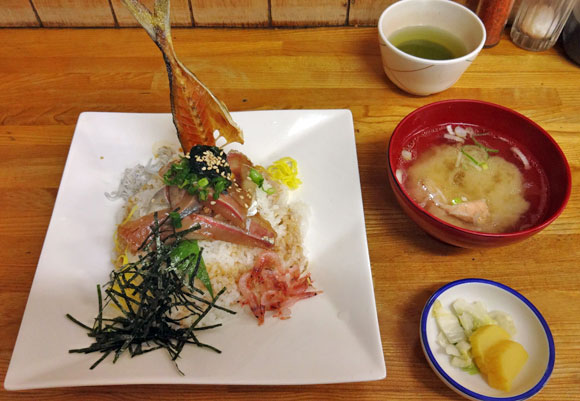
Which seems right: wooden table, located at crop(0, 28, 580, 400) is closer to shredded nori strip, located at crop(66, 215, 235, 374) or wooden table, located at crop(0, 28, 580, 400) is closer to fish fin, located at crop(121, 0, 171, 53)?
shredded nori strip, located at crop(66, 215, 235, 374)

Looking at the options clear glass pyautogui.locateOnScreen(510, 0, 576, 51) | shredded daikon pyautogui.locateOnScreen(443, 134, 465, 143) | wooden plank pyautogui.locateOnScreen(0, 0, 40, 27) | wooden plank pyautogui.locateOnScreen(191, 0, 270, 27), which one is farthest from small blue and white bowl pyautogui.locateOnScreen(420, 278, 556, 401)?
wooden plank pyautogui.locateOnScreen(0, 0, 40, 27)

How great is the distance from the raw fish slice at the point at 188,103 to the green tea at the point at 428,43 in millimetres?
1148

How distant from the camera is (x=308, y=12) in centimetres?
288

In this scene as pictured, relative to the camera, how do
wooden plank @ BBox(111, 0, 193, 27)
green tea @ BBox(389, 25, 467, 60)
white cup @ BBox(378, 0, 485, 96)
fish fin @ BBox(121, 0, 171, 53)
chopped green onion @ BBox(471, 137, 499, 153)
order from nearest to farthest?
fish fin @ BBox(121, 0, 171, 53) < chopped green onion @ BBox(471, 137, 499, 153) < white cup @ BBox(378, 0, 485, 96) < green tea @ BBox(389, 25, 467, 60) < wooden plank @ BBox(111, 0, 193, 27)

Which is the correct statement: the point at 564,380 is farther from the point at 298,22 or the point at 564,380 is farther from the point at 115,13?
the point at 115,13

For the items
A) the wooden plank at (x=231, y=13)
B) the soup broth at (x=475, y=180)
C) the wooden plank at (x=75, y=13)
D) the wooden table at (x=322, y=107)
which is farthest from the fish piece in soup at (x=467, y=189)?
the wooden plank at (x=75, y=13)

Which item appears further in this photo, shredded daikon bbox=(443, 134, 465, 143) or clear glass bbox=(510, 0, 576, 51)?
clear glass bbox=(510, 0, 576, 51)

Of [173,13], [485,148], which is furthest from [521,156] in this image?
[173,13]

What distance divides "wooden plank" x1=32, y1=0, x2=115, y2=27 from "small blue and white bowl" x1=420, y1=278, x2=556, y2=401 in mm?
2716

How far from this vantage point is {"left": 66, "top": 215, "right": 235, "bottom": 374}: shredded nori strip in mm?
1540

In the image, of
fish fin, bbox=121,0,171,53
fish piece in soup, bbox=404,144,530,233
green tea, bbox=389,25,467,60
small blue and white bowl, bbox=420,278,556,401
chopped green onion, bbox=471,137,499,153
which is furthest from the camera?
green tea, bbox=389,25,467,60

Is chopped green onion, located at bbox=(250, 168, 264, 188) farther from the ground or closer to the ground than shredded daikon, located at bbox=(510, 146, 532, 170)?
closer to the ground

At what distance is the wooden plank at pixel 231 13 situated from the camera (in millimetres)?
2814

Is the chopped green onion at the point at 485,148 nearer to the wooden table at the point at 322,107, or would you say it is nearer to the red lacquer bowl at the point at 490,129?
the red lacquer bowl at the point at 490,129
